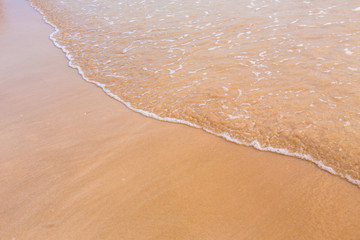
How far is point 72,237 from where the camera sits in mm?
2586

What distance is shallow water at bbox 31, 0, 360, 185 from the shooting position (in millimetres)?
3553

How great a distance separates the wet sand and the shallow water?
0.34m

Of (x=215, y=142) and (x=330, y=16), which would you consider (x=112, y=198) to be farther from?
(x=330, y=16)

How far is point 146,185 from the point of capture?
3.04m

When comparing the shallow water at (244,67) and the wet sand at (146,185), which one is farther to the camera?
the shallow water at (244,67)

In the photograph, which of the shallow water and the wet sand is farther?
the shallow water

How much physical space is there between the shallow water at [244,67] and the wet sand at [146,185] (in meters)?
0.34

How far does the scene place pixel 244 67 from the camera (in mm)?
5125

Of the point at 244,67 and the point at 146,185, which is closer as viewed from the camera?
the point at 146,185

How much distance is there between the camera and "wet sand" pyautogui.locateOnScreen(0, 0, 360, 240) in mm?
2570

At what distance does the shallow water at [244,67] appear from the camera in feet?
11.7

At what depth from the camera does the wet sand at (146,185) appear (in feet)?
8.43

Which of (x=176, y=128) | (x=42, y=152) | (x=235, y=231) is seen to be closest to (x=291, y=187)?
(x=235, y=231)

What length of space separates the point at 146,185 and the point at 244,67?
9.84 feet
